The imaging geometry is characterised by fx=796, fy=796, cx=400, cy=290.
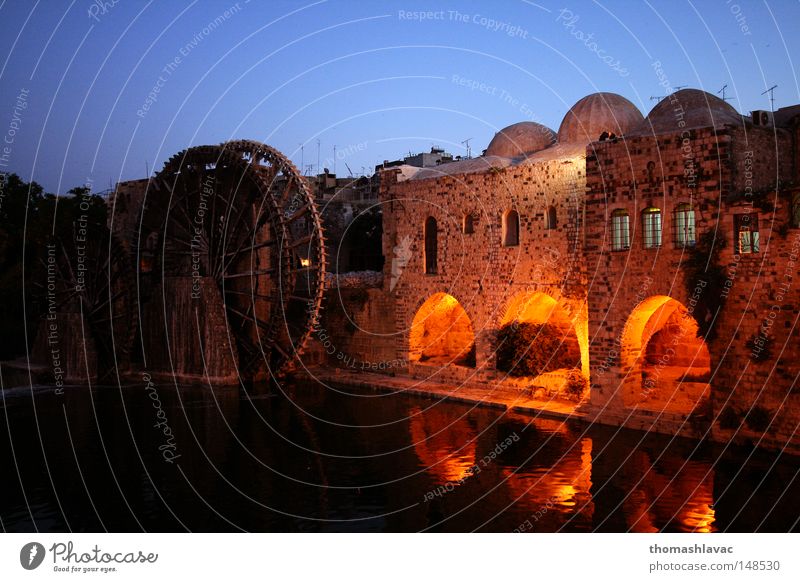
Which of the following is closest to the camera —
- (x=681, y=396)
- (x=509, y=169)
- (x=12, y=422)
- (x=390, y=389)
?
(x=681, y=396)

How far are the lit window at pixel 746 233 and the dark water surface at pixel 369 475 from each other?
9.76 ft

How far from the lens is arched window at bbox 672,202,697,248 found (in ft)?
42.0

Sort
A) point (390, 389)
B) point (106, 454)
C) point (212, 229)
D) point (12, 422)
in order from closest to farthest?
point (106, 454) < point (12, 422) < point (390, 389) < point (212, 229)

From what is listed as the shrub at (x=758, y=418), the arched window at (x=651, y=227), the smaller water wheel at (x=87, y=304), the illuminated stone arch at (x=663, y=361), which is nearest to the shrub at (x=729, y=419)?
the shrub at (x=758, y=418)

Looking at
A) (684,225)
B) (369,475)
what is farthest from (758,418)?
(369,475)

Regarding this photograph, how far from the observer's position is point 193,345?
1873 centimetres

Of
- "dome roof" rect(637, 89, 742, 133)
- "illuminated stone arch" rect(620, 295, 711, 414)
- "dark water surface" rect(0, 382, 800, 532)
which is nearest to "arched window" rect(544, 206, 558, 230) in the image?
"dome roof" rect(637, 89, 742, 133)

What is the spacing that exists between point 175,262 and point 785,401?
1534cm

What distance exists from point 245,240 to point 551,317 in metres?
8.00

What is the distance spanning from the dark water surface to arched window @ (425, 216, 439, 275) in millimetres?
4190

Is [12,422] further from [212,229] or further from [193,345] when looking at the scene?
[212,229]

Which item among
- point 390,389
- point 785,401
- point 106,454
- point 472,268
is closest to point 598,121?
point 472,268

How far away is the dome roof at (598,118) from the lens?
711 inches

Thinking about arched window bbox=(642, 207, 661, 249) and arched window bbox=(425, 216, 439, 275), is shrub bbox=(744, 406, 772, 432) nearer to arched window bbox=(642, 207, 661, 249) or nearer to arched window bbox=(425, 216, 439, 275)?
arched window bbox=(642, 207, 661, 249)
